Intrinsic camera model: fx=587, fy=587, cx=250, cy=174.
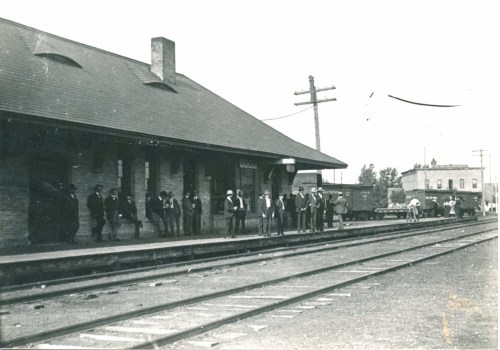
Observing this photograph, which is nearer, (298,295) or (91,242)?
(298,295)

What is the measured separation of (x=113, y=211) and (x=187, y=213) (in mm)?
3561

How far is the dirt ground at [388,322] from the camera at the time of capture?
582 centimetres

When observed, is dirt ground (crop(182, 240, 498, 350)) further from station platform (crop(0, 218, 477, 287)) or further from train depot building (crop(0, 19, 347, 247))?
train depot building (crop(0, 19, 347, 247))

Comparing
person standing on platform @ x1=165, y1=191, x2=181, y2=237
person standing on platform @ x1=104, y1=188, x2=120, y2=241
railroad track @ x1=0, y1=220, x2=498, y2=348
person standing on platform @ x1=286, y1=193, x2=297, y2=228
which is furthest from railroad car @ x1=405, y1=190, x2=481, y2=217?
railroad track @ x1=0, y1=220, x2=498, y2=348

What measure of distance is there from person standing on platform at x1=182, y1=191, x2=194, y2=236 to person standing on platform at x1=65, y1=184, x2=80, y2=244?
449 centimetres

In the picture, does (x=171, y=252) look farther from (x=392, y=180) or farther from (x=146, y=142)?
(x=392, y=180)

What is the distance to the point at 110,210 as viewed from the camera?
15.0 m

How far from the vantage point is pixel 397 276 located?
11102 millimetres

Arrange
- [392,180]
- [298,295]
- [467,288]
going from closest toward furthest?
[298,295], [467,288], [392,180]

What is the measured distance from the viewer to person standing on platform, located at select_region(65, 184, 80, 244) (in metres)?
13.6

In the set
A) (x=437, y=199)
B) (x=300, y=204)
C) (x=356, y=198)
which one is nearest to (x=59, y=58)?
(x=300, y=204)

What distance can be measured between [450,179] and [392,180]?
1814cm

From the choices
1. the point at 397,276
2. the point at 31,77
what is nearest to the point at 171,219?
the point at 31,77

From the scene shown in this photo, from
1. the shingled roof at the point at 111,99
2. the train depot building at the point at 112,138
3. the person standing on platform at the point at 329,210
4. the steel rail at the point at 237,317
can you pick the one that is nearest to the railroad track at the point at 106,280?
the train depot building at the point at 112,138
